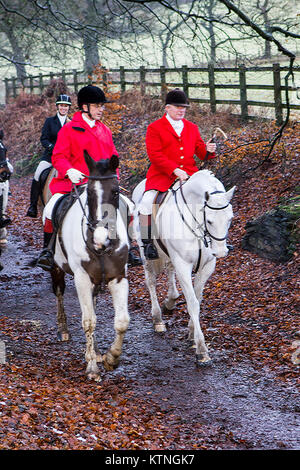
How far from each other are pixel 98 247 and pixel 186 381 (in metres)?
2.01

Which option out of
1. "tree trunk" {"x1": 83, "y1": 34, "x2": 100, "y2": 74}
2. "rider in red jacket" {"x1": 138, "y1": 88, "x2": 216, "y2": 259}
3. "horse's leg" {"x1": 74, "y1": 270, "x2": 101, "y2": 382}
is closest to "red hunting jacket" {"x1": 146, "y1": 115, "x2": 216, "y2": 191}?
"rider in red jacket" {"x1": 138, "y1": 88, "x2": 216, "y2": 259}

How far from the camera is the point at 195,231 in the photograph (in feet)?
23.1

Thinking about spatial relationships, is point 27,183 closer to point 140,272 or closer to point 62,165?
point 140,272

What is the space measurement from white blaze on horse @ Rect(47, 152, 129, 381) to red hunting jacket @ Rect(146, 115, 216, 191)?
1506 millimetres

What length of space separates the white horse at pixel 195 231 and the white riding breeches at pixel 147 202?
22 cm

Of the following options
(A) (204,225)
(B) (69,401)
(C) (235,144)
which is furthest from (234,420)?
(C) (235,144)

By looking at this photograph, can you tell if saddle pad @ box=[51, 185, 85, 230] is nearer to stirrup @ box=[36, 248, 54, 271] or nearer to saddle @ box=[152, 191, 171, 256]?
stirrup @ box=[36, 248, 54, 271]

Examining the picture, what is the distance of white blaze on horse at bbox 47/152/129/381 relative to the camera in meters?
5.96

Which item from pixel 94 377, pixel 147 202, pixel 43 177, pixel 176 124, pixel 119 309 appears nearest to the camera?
pixel 119 309

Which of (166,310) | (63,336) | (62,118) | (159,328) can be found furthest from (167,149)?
(62,118)

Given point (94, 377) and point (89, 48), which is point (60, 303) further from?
point (89, 48)

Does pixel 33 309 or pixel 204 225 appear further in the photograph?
pixel 33 309
